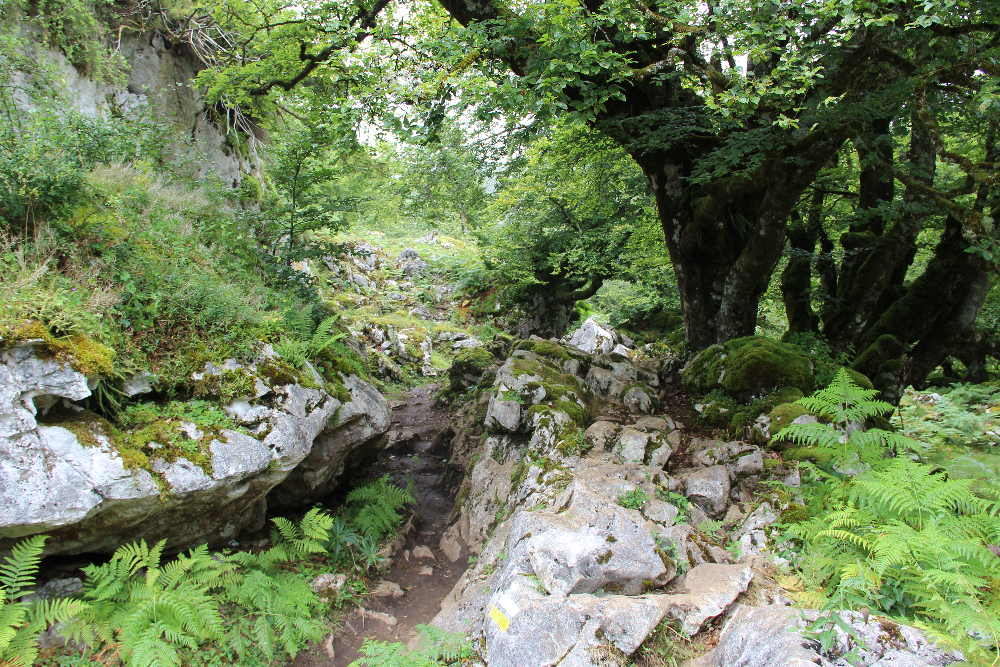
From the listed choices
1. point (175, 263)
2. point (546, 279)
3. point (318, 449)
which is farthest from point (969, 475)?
point (546, 279)

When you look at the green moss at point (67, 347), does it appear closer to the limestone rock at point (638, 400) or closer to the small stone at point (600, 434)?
the small stone at point (600, 434)

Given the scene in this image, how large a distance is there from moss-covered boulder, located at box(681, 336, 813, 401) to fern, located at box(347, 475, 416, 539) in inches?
189

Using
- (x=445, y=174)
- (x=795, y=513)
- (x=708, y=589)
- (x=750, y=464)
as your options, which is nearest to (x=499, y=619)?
(x=708, y=589)

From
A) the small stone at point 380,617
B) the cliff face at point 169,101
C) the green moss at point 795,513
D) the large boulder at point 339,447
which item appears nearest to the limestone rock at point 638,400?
the green moss at point 795,513

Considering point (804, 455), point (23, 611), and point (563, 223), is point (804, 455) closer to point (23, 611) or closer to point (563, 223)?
point (23, 611)

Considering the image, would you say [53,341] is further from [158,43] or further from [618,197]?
[618,197]

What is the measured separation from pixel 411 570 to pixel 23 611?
152 inches

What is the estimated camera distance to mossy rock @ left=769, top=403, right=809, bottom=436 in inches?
205

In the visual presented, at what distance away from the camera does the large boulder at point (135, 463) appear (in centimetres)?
349

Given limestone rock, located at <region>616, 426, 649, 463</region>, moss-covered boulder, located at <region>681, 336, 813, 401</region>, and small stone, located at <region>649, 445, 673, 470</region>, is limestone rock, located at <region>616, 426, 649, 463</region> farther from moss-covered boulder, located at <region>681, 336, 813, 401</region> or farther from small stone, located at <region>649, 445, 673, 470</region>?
moss-covered boulder, located at <region>681, 336, 813, 401</region>

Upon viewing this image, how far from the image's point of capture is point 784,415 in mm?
5320

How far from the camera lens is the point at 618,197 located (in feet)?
36.7

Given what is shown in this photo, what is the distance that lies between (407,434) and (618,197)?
24.9ft

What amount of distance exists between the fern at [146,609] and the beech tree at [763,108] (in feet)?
16.8
